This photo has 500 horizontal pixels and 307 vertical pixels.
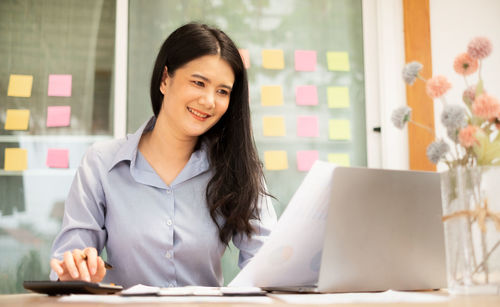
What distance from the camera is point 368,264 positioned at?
79 centimetres

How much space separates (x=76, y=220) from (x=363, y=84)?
168 centimetres

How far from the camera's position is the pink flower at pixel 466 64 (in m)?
0.82

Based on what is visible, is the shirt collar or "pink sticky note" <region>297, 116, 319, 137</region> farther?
"pink sticky note" <region>297, 116, 319, 137</region>

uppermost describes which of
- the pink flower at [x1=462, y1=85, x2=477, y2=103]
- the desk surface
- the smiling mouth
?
the smiling mouth

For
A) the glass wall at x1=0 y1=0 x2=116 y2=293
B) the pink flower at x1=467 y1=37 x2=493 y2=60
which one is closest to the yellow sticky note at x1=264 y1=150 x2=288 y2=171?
the glass wall at x1=0 y1=0 x2=116 y2=293

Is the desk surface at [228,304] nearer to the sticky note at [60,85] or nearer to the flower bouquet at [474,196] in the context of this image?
the flower bouquet at [474,196]

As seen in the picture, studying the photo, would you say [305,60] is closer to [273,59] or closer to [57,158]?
[273,59]

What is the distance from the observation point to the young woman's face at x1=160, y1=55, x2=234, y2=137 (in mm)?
1417

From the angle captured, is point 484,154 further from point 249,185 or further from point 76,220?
point 76,220

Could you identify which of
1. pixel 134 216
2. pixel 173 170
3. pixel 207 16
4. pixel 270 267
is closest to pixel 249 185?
pixel 173 170

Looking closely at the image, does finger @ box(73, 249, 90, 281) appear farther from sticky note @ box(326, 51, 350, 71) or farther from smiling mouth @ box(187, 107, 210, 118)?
sticky note @ box(326, 51, 350, 71)

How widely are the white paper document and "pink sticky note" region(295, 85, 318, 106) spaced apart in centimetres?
165

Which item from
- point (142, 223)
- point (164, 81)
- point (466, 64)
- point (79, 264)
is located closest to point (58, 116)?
point (164, 81)

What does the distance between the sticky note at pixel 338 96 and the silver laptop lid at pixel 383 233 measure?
5.38 feet
